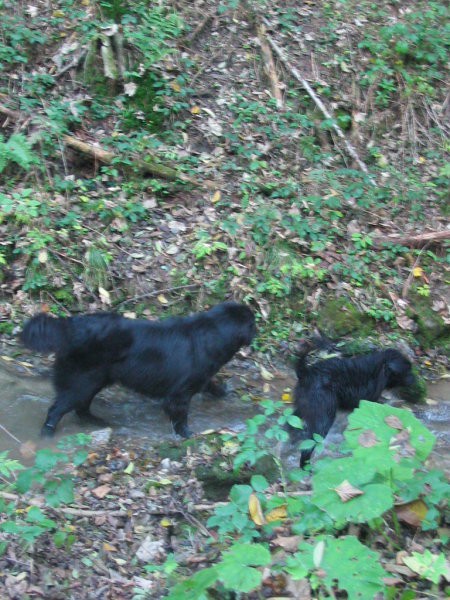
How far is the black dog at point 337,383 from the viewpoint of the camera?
6242 mm

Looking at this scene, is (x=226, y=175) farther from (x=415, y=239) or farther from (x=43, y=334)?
(x=43, y=334)

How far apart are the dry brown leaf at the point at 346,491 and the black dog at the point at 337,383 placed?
7.25 ft

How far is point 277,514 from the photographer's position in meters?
4.32

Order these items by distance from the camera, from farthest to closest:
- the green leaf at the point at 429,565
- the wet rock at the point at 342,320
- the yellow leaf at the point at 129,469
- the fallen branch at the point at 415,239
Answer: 1. the fallen branch at the point at 415,239
2. the wet rock at the point at 342,320
3. the yellow leaf at the point at 129,469
4. the green leaf at the point at 429,565

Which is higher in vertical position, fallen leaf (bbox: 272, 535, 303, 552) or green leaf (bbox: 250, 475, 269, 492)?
green leaf (bbox: 250, 475, 269, 492)

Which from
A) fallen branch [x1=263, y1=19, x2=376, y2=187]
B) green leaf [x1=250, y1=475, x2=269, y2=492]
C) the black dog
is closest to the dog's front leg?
the black dog

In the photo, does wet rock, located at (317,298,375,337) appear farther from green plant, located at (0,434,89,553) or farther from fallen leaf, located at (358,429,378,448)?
green plant, located at (0,434,89,553)

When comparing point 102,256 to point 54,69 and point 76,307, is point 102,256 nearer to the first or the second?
point 76,307

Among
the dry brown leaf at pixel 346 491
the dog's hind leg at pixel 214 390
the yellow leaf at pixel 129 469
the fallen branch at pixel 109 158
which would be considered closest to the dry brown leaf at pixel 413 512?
the dry brown leaf at pixel 346 491

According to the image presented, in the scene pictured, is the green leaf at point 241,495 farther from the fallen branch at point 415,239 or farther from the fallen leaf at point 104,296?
the fallen branch at point 415,239

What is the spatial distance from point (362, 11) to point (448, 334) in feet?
20.0

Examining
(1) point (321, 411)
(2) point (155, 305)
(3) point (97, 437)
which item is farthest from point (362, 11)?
(3) point (97, 437)

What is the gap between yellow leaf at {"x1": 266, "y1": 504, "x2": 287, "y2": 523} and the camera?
4.30 m

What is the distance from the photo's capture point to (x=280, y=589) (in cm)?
375
